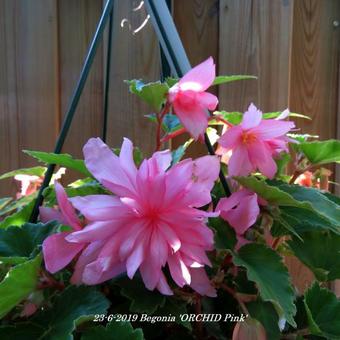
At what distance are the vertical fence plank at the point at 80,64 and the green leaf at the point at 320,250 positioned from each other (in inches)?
29.7

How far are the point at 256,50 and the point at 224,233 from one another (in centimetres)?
77

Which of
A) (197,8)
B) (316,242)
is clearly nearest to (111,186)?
(316,242)

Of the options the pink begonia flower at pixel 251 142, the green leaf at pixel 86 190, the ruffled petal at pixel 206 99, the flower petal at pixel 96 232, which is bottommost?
the flower petal at pixel 96 232

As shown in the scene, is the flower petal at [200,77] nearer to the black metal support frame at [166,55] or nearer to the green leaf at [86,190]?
the black metal support frame at [166,55]

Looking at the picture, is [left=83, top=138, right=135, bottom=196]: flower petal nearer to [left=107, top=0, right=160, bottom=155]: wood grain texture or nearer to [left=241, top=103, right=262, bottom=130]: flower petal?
[left=241, top=103, right=262, bottom=130]: flower petal

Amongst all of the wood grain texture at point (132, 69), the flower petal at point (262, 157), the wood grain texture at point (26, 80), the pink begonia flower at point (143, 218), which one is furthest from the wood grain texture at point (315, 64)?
the pink begonia flower at point (143, 218)

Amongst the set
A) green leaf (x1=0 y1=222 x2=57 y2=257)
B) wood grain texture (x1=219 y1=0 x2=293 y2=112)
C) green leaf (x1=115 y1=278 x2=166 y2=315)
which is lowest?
green leaf (x1=115 y1=278 x2=166 y2=315)

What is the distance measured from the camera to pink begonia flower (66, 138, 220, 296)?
0.37 metres

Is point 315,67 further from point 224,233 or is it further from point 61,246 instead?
point 61,246

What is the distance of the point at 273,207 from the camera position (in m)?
0.46

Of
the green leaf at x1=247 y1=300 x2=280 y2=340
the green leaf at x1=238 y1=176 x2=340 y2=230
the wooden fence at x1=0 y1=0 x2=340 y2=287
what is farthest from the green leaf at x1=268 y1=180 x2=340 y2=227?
the wooden fence at x1=0 y1=0 x2=340 y2=287

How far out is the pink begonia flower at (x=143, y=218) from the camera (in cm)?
37

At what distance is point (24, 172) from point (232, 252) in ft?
1.26

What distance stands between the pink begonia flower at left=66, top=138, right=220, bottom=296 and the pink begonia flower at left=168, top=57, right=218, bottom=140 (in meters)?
0.06
